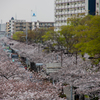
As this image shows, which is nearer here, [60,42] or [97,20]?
[97,20]

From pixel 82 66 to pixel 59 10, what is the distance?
5284 centimetres

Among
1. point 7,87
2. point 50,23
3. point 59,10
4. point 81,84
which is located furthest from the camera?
point 50,23

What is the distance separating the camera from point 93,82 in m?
13.4

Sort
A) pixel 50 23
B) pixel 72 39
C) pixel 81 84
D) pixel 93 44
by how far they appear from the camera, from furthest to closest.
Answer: pixel 50 23 → pixel 72 39 → pixel 93 44 → pixel 81 84

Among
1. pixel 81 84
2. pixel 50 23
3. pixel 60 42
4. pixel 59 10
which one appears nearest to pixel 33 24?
pixel 50 23

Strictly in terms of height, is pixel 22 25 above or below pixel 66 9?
below

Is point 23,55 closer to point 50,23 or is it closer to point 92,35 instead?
point 92,35

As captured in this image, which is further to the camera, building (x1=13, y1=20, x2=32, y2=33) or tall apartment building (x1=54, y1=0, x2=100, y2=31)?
building (x1=13, y1=20, x2=32, y2=33)

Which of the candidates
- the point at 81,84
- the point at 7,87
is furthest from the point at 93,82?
the point at 7,87

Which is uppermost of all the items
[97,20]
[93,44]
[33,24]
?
[33,24]

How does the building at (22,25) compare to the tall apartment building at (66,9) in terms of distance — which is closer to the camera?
the tall apartment building at (66,9)

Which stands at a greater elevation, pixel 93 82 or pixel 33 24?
pixel 33 24

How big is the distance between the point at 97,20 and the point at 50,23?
98.3 meters

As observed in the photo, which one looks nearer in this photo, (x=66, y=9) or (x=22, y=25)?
(x=66, y=9)
